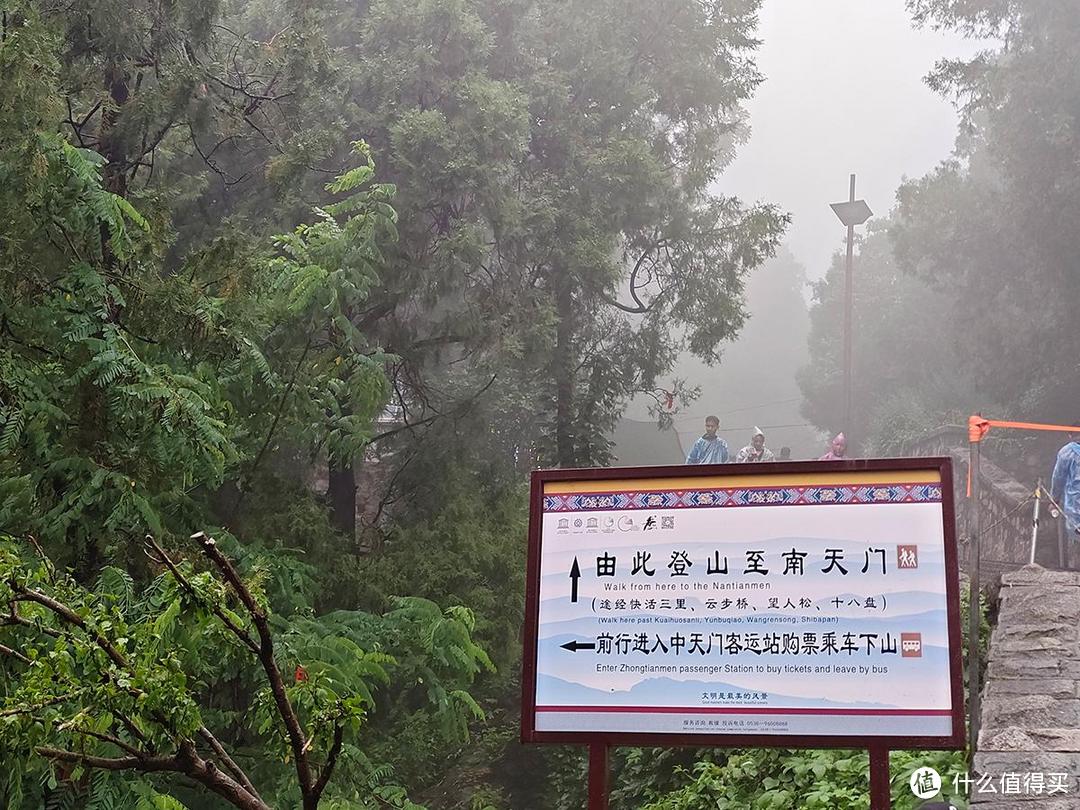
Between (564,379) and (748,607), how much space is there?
9693 millimetres

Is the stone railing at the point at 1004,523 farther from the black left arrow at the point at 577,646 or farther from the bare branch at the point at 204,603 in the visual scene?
the bare branch at the point at 204,603

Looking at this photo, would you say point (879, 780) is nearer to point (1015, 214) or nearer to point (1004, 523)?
point (1004, 523)

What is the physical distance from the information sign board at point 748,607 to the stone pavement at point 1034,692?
1169 millimetres

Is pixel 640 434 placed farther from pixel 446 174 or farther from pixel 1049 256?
pixel 446 174

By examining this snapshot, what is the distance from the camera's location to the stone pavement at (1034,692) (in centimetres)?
384

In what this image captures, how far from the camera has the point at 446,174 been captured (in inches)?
409

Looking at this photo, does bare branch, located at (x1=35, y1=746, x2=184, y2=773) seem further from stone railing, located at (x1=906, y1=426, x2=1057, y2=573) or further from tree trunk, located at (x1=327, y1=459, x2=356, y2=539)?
stone railing, located at (x1=906, y1=426, x2=1057, y2=573)

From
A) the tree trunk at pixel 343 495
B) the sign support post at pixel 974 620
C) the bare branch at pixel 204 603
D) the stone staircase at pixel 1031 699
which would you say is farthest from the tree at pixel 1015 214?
the bare branch at pixel 204 603

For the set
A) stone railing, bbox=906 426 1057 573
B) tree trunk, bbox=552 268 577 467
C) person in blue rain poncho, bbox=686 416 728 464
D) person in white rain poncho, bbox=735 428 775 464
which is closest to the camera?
person in blue rain poncho, bbox=686 416 728 464

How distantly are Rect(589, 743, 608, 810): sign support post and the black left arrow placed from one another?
1.01 feet

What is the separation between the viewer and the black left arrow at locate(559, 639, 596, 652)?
328 centimetres

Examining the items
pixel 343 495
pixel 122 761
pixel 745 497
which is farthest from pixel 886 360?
pixel 122 761

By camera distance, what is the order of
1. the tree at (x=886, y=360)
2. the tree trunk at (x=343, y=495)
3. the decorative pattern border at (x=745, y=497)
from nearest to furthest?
the decorative pattern border at (x=745, y=497)
the tree trunk at (x=343, y=495)
the tree at (x=886, y=360)

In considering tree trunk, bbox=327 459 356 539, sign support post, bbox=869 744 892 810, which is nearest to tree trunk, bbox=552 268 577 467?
tree trunk, bbox=327 459 356 539
